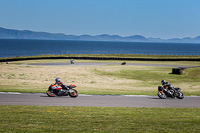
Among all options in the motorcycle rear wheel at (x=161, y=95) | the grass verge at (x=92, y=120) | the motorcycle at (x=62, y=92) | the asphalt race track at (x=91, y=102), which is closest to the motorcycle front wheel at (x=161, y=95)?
the motorcycle rear wheel at (x=161, y=95)

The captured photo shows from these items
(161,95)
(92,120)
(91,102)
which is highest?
(92,120)

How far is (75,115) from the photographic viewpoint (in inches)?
538

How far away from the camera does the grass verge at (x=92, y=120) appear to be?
1086 centimetres

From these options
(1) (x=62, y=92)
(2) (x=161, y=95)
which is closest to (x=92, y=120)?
(1) (x=62, y=92)

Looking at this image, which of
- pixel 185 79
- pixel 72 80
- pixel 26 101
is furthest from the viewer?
pixel 185 79

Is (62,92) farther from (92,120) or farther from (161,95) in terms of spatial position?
(92,120)

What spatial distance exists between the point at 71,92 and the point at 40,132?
10.8 metres

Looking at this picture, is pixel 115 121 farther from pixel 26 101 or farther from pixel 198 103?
pixel 198 103

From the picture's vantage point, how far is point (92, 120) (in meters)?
12.5

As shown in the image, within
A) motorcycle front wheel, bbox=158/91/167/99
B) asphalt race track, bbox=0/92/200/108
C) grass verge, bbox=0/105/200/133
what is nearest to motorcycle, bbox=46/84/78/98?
asphalt race track, bbox=0/92/200/108

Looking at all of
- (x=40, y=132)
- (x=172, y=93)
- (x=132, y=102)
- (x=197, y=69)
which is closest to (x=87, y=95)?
(x=132, y=102)

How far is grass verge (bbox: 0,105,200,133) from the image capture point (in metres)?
10.9

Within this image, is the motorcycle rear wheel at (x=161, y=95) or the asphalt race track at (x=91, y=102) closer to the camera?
the asphalt race track at (x=91, y=102)

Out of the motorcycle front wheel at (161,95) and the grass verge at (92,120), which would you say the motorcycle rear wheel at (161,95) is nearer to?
the motorcycle front wheel at (161,95)
